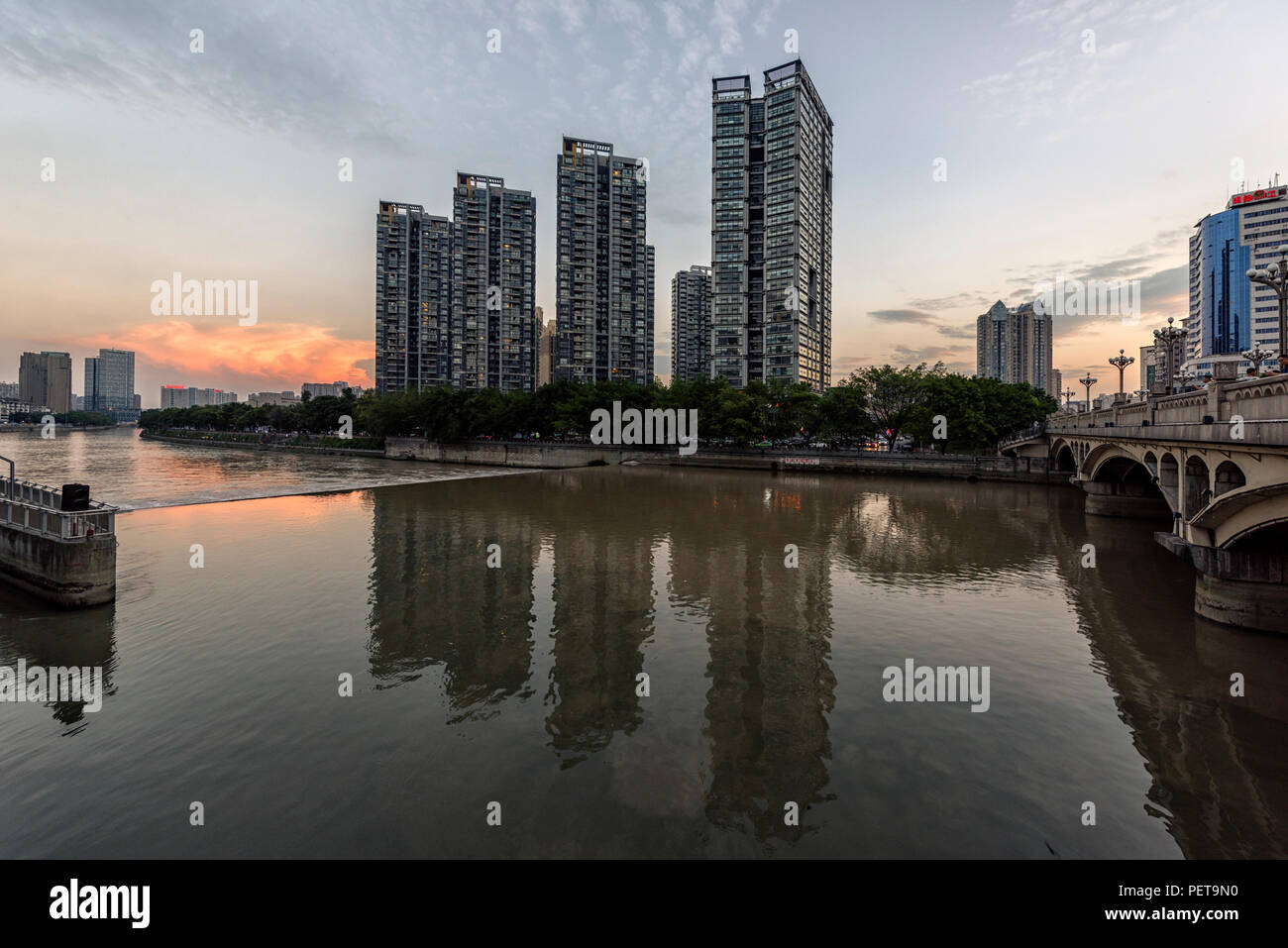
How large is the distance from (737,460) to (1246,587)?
6164 centimetres

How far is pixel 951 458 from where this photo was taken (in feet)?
213

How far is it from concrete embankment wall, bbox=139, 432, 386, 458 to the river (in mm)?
86728

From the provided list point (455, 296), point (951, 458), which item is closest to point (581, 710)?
point (951, 458)

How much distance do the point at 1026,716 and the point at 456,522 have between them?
101 feet

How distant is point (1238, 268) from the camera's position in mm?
149000

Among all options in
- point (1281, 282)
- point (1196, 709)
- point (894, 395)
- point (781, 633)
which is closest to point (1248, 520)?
point (1196, 709)

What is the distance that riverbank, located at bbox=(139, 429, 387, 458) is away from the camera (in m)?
108

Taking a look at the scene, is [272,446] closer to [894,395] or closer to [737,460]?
[737,460]

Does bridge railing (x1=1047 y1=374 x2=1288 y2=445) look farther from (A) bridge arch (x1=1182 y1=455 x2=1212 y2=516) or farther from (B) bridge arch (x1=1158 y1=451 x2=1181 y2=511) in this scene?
(B) bridge arch (x1=1158 y1=451 x2=1181 y2=511)

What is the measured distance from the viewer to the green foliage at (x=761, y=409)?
7425 cm

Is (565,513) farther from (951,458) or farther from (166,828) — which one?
(951,458)
